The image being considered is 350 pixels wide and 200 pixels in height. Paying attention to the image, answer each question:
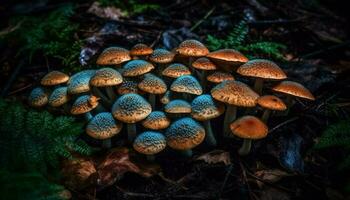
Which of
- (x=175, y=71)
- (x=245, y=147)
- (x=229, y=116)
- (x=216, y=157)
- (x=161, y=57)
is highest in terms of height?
(x=161, y=57)

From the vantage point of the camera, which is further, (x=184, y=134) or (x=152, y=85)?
(x=152, y=85)

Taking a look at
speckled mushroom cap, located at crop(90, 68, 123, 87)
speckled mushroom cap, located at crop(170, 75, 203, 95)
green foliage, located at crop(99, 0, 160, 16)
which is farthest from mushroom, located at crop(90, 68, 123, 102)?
green foliage, located at crop(99, 0, 160, 16)

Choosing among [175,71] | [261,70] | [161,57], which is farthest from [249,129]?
[161,57]

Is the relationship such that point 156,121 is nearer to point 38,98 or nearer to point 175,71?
point 175,71

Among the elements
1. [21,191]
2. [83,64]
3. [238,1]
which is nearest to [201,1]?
[238,1]

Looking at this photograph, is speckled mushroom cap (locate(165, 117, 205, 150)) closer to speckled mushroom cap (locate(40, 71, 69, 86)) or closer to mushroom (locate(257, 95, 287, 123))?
mushroom (locate(257, 95, 287, 123))

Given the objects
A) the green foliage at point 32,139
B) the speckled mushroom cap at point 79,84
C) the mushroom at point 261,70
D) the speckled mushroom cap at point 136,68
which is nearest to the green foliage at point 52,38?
the speckled mushroom cap at point 79,84
